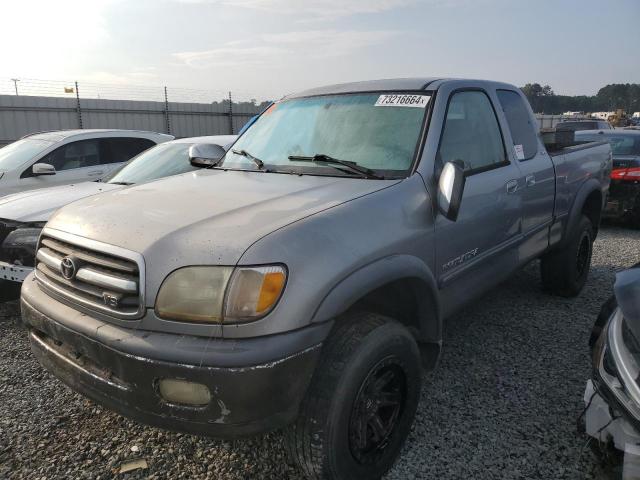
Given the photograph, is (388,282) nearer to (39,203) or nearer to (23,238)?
(23,238)

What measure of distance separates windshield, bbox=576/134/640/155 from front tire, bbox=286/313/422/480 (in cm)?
799

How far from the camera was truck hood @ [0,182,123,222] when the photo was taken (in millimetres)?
4141

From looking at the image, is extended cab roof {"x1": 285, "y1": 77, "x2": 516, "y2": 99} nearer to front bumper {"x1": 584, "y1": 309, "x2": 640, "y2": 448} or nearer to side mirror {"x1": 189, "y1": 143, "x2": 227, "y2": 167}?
side mirror {"x1": 189, "y1": 143, "x2": 227, "y2": 167}

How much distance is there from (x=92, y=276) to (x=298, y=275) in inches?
35.6

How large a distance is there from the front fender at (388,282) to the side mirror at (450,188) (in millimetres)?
338

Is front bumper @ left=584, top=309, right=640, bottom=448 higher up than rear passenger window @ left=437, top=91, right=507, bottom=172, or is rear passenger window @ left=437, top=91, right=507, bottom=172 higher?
rear passenger window @ left=437, top=91, right=507, bottom=172

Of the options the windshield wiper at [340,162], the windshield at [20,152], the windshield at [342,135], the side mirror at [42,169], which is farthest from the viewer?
the windshield at [20,152]

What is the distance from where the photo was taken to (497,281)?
3408 millimetres

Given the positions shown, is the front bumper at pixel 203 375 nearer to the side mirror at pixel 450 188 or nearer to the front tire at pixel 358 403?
the front tire at pixel 358 403

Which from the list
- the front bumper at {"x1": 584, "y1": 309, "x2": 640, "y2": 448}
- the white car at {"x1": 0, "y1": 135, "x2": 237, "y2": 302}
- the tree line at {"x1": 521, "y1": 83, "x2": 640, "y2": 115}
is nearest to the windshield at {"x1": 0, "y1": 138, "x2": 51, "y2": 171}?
the white car at {"x1": 0, "y1": 135, "x2": 237, "y2": 302}

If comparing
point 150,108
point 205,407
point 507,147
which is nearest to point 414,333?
point 205,407

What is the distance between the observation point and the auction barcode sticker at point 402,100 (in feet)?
9.70

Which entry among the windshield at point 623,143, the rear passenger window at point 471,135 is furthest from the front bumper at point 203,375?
the windshield at point 623,143

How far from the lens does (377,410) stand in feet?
7.46
